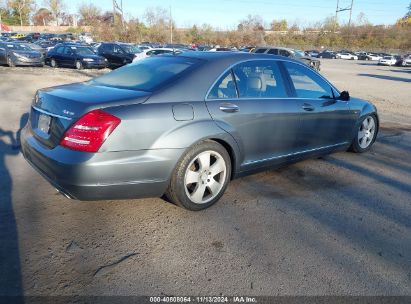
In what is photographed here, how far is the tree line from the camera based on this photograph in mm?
67688

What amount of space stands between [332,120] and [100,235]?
11.1 feet

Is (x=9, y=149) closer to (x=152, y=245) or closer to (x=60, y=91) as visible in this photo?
(x=60, y=91)

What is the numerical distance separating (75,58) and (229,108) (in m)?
18.4

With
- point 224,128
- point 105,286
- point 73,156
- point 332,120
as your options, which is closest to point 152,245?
point 105,286

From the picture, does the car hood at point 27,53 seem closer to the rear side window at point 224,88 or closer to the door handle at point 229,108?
the rear side window at point 224,88

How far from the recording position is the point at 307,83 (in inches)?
186

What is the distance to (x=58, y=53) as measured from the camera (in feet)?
67.5

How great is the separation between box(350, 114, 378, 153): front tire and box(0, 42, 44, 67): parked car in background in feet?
59.6

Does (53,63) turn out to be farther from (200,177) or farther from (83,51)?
(200,177)

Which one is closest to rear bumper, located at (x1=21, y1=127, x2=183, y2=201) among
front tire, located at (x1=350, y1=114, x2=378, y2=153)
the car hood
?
front tire, located at (x1=350, y1=114, x2=378, y2=153)

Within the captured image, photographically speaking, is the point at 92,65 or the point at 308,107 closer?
the point at 308,107

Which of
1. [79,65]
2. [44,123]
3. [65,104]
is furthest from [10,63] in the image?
[65,104]

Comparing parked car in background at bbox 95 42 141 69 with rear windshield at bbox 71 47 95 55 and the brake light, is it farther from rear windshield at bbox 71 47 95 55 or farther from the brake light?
the brake light

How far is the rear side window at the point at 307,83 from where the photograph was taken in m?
4.46
